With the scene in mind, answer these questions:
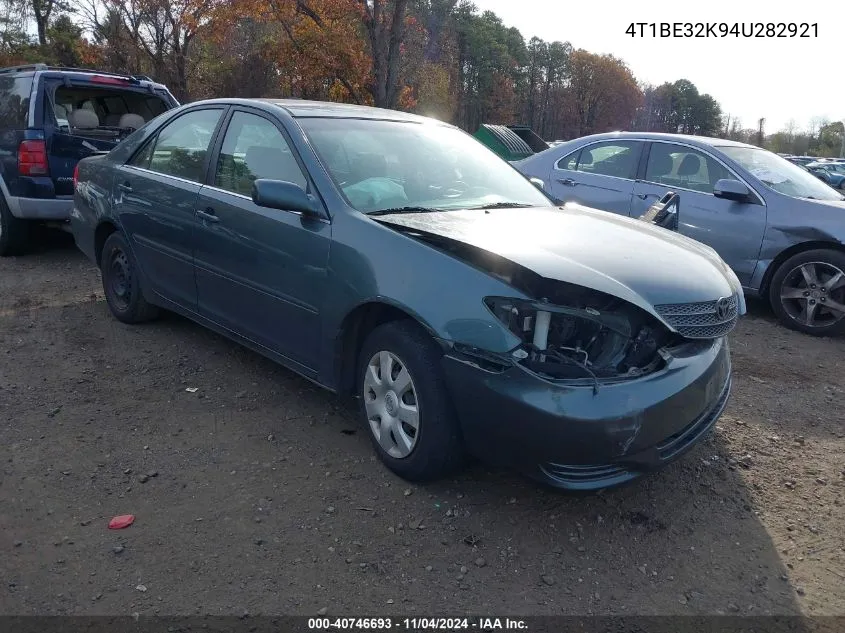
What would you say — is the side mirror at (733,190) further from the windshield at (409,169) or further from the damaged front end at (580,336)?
the damaged front end at (580,336)

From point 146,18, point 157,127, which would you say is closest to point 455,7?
point 146,18

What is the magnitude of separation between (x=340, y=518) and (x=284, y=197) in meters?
1.52

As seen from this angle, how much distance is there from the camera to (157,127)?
194 inches

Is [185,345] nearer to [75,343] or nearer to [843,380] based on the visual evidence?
[75,343]

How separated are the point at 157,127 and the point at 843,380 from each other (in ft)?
16.7

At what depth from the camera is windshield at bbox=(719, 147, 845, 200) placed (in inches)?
240

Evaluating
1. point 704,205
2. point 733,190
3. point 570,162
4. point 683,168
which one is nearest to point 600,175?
point 570,162

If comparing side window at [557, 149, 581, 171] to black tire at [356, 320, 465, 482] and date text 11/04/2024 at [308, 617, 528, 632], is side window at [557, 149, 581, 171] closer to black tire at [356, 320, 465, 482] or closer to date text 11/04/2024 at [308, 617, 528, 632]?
black tire at [356, 320, 465, 482]

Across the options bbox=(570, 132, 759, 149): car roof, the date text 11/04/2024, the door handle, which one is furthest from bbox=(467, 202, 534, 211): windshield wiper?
bbox=(570, 132, 759, 149): car roof

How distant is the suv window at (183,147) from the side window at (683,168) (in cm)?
420

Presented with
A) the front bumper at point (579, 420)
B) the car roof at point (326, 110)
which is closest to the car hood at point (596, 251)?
the front bumper at point (579, 420)

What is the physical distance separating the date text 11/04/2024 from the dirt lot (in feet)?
0.14

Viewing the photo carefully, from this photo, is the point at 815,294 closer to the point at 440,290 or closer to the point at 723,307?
the point at 723,307

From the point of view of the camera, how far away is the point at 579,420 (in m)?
2.54
